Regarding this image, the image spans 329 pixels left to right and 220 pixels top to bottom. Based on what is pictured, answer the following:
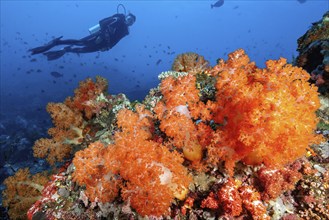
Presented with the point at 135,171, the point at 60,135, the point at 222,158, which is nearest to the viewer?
the point at 135,171

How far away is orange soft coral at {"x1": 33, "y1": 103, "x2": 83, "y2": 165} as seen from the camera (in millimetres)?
6883

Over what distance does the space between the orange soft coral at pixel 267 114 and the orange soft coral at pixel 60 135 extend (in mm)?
4505

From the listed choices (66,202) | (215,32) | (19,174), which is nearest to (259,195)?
(66,202)

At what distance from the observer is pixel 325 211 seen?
13.4 ft

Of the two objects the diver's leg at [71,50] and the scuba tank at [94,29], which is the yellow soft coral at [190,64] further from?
the diver's leg at [71,50]

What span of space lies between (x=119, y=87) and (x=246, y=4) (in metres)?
170

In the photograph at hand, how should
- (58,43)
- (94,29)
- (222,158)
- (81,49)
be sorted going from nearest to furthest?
(222,158)
(58,43)
(94,29)
(81,49)

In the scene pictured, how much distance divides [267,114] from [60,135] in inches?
225

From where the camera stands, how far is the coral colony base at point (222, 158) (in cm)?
394

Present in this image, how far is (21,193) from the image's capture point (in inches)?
255

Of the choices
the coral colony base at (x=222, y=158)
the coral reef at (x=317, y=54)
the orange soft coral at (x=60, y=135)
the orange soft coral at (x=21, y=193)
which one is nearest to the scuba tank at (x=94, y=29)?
the orange soft coral at (x=60, y=135)

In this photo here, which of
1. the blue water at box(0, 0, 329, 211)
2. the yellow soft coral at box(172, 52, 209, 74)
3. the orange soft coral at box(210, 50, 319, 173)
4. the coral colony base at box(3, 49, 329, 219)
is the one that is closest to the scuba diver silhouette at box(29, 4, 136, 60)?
the blue water at box(0, 0, 329, 211)

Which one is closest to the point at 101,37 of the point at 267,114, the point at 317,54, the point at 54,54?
the point at 54,54

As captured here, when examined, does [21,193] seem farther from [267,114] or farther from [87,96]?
[267,114]
